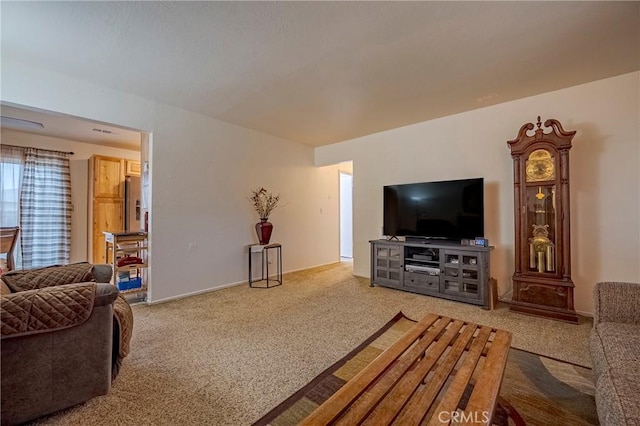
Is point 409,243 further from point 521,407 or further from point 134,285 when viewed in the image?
point 134,285

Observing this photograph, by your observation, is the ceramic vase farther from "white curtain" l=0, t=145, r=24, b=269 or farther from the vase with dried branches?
"white curtain" l=0, t=145, r=24, b=269

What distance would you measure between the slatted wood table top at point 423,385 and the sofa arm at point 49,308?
1380 millimetres

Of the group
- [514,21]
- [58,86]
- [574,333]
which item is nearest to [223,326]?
[58,86]

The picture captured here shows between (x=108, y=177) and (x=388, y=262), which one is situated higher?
(x=108, y=177)

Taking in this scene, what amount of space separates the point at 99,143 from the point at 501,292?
685 centimetres

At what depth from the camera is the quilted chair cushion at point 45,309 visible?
4.19ft

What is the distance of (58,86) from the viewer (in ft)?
8.66

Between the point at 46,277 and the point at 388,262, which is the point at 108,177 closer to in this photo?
the point at 46,277

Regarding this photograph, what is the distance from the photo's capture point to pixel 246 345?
2.20 m

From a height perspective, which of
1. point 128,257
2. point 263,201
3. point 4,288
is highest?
point 263,201

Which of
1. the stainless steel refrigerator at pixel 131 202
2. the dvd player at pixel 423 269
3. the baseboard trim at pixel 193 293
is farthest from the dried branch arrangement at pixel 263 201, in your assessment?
the stainless steel refrigerator at pixel 131 202

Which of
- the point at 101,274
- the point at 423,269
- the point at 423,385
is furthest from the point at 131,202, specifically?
the point at 423,385

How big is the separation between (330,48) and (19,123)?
4.63 metres

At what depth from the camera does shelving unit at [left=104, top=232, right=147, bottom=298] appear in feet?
10.5
